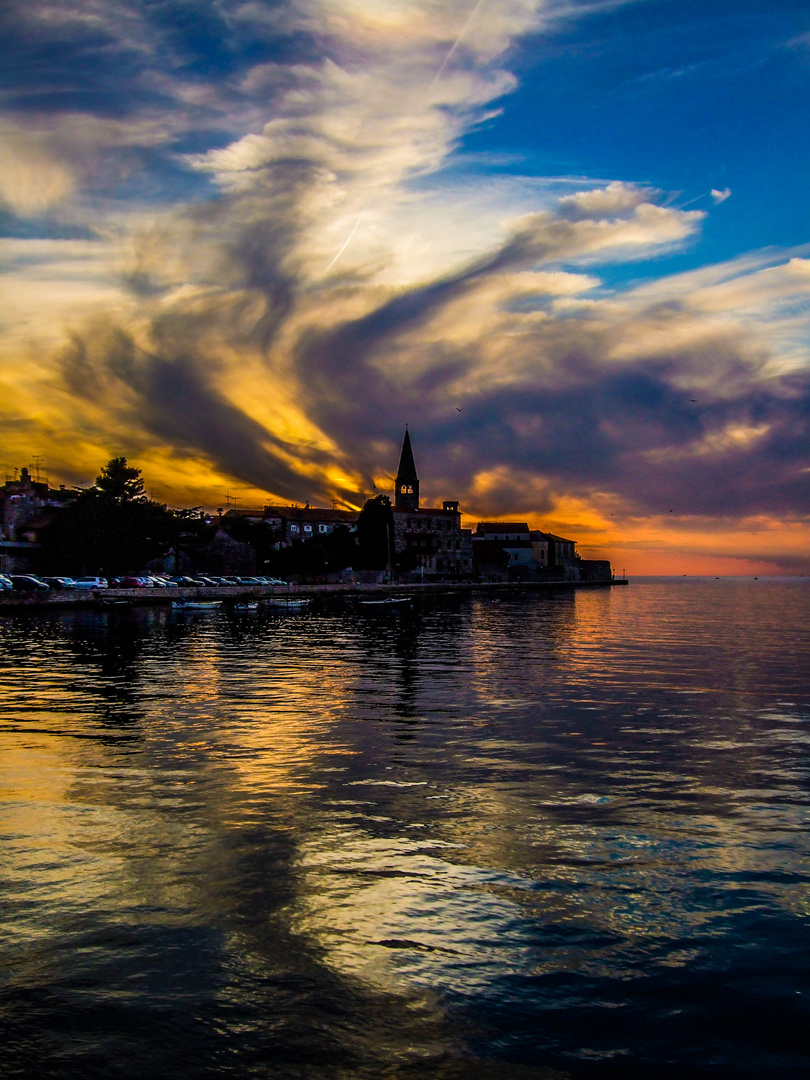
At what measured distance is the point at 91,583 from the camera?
80.8 meters

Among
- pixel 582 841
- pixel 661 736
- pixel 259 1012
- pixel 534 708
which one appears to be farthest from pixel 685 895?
pixel 534 708

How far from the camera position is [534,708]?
984 inches

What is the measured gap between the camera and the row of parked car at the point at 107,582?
245 ft

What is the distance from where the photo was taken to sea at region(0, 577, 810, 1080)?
7.25 meters

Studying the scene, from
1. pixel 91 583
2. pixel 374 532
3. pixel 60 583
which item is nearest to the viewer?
pixel 60 583

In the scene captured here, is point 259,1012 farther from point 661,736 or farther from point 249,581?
point 249,581

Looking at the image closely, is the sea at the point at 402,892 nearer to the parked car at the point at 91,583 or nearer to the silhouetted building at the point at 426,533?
the parked car at the point at 91,583

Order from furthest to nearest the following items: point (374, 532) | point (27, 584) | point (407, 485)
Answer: point (407, 485) < point (374, 532) < point (27, 584)

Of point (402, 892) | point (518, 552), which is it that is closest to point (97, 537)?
point (402, 892)

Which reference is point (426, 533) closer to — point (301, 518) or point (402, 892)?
point (301, 518)

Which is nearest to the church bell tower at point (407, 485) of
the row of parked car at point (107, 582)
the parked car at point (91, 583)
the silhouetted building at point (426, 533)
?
the silhouetted building at point (426, 533)

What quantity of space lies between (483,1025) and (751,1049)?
241 centimetres

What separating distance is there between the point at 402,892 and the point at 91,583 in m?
77.1

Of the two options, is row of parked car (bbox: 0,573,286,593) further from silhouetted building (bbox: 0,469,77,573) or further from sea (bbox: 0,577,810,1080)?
sea (bbox: 0,577,810,1080)
